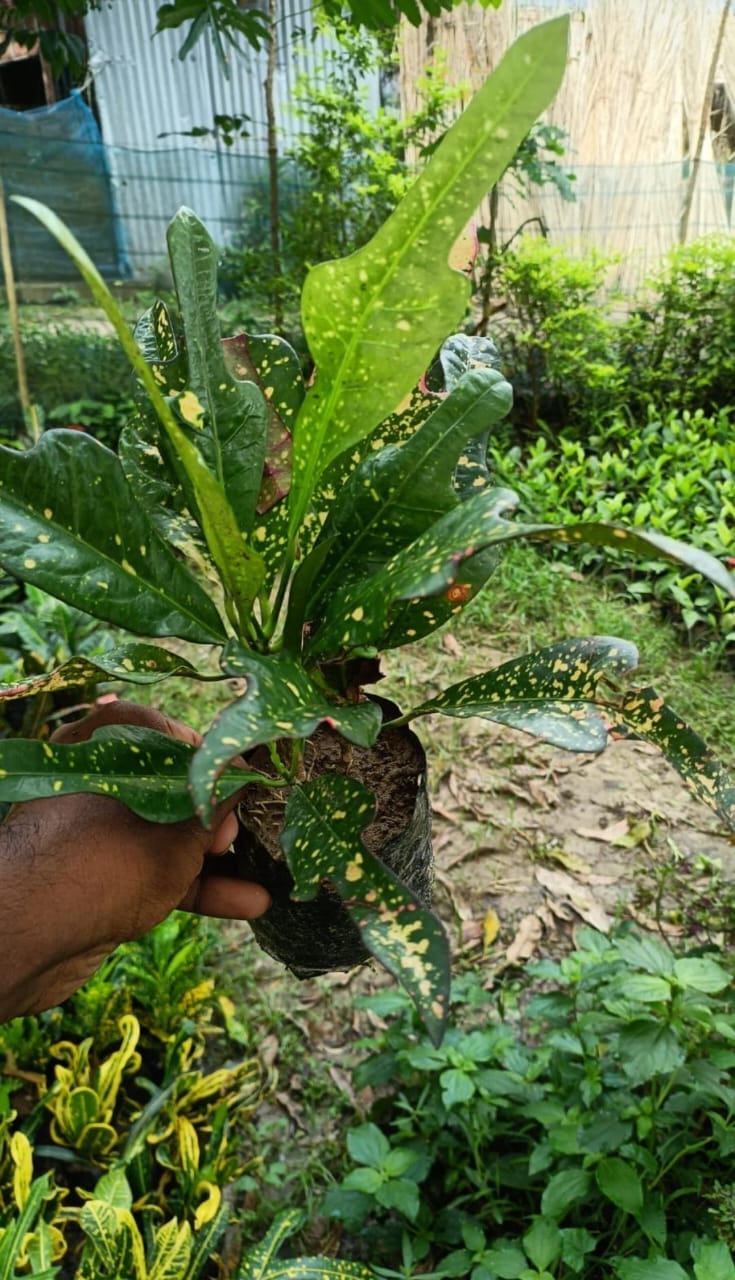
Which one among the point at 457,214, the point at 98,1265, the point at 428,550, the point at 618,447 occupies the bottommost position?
the point at 98,1265

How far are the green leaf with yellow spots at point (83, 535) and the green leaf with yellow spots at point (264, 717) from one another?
14cm

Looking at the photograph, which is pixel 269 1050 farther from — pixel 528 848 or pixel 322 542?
pixel 322 542

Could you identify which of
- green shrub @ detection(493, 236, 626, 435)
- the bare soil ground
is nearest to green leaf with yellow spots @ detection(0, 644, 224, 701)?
the bare soil ground

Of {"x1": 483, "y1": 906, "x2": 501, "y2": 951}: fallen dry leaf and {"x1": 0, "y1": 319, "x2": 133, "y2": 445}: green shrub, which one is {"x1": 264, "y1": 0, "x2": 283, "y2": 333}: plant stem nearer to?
{"x1": 0, "y1": 319, "x2": 133, "y2": 445}: green shrub

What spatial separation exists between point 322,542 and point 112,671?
218mm

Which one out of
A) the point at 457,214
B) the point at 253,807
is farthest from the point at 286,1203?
the point at 457,214

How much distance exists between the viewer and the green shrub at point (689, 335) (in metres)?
4.36

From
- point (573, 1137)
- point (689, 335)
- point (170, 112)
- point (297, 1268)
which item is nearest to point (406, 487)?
point (573, 1137)

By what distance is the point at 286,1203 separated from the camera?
1670mm

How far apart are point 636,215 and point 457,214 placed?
511 centimetres

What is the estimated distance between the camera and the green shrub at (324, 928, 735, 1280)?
1.26 meters

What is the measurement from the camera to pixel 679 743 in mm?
740

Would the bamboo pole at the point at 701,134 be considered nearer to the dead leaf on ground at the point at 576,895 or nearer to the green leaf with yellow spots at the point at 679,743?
the dead leaf on ground at the point at 576,895

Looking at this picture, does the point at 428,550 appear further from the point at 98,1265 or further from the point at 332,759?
the point at 98,1265
